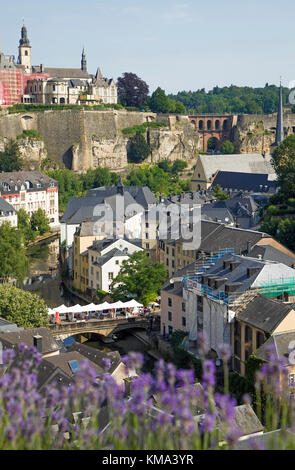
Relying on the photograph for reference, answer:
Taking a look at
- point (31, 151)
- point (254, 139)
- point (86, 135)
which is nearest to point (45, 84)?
point (86, 135)

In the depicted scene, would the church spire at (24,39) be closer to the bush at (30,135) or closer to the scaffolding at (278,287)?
the bush at (30,135)

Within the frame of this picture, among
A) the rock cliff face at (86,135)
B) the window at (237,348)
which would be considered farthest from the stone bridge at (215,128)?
the window at (237,348)

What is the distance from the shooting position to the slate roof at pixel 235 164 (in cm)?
7306

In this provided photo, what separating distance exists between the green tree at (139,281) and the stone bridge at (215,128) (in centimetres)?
6189

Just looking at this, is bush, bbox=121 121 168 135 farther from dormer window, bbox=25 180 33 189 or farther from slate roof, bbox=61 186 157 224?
slate roof, bbox=61 186 157 224

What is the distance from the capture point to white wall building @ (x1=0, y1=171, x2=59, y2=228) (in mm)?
62406

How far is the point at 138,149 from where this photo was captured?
84562mm

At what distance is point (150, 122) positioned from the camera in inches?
3497

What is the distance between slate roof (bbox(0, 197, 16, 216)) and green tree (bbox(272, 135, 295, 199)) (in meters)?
21.3

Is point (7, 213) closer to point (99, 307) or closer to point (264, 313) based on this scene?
point (99, 307)

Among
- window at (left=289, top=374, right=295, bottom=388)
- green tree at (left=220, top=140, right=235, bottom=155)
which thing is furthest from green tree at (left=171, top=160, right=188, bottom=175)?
window at (left=289, top=374, right=295, bottom=388)

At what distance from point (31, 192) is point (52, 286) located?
809 inches
